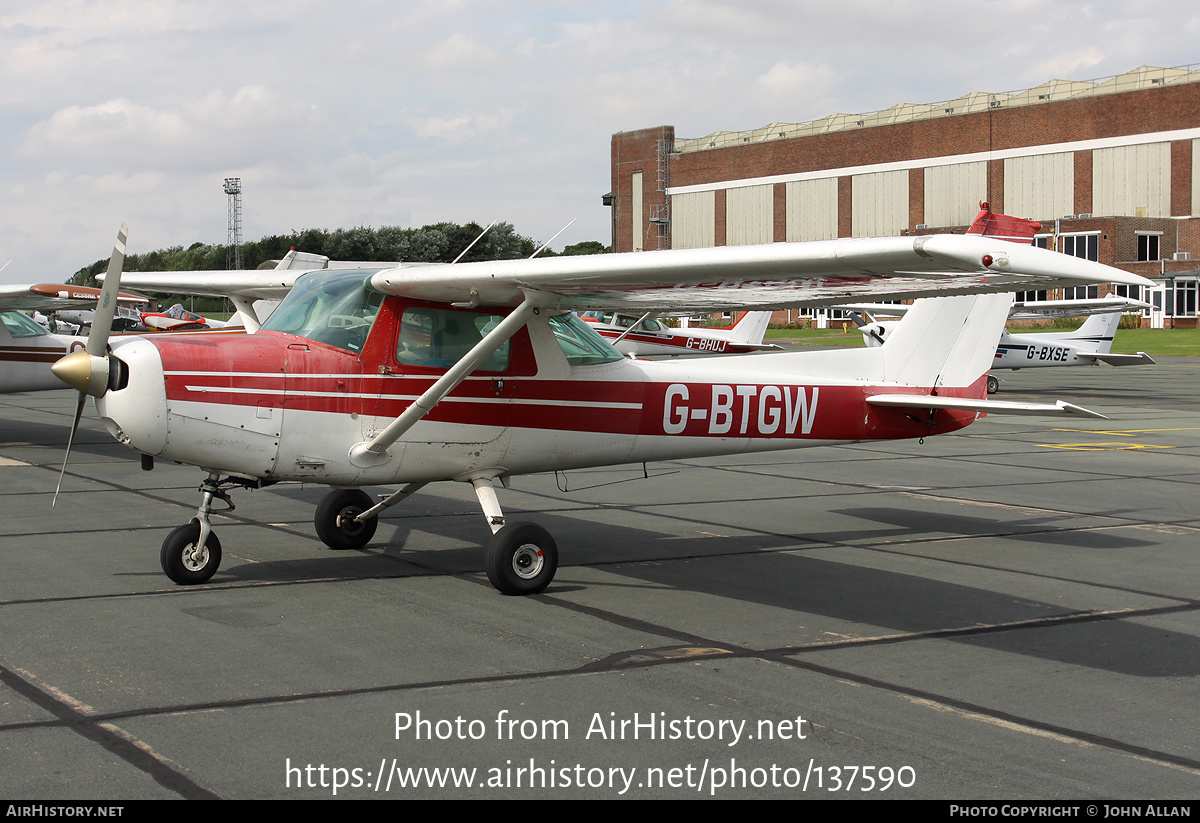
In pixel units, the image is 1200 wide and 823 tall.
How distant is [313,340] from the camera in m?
7.60

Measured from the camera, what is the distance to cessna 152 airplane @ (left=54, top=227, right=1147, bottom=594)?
686 centimetres

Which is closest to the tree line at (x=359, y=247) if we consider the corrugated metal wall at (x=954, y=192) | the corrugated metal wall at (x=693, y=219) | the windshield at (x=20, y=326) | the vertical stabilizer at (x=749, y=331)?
the corrugated metal wall at (x=693, y=219)

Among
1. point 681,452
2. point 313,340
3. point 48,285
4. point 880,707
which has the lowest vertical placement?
point 880,707

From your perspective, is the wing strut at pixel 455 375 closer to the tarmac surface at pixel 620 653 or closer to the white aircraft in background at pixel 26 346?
the tarmac surface at pixel 620 653

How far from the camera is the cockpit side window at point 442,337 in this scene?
7.77m

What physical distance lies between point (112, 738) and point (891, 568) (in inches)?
226

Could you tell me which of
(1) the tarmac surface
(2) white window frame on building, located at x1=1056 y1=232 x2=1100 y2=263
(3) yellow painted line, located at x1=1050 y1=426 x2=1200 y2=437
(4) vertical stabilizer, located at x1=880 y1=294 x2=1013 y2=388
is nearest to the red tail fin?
(4) vertical stabilizer, located at x1=880 y1=294 x2=1013 y2=388

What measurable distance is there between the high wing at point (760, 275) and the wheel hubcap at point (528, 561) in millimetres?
1667

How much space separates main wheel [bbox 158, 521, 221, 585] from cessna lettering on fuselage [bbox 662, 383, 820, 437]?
3456mm

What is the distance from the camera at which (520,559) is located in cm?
752

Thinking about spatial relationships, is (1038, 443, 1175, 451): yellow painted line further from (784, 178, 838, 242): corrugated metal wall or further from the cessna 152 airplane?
(784, 178, 838, 242): corrugated metal wall

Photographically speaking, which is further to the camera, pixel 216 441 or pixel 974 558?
pixel 974 558

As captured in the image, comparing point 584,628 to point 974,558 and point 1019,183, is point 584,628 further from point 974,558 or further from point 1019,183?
point 1019,183
